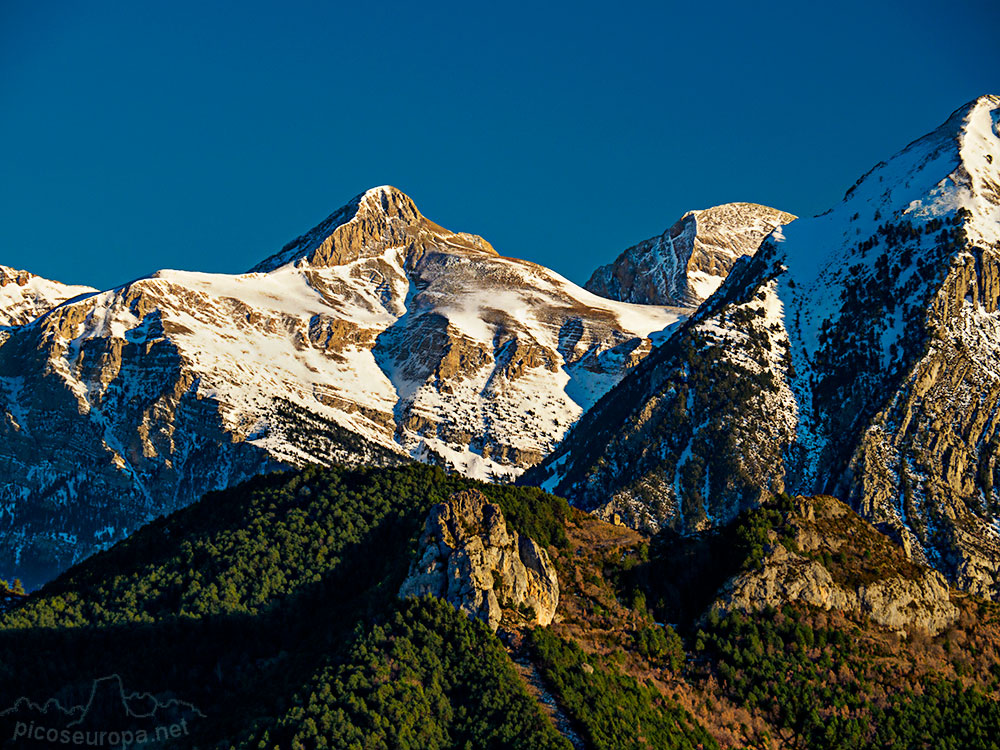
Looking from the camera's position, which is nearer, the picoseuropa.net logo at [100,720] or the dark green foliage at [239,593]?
the picoseuropa.net logo at [100,720]

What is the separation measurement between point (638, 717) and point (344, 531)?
4532 centimetres

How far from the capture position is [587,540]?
436 feet

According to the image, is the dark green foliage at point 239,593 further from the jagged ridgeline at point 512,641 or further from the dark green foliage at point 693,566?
the dark green foliage at point 693,566

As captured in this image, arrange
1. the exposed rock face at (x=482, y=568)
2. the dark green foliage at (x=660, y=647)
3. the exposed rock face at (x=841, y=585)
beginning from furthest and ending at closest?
the exposed rock face at (x=841, y=585) < the exposed rock face at (x=482, y=568) < the dark green foliage at (x=660, y=647)

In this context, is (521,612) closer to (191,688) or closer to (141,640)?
(191,688)

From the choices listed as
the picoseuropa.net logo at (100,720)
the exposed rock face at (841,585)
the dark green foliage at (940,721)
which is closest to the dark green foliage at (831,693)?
the dark green foliage at (940,721)

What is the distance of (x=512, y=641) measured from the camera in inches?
4252

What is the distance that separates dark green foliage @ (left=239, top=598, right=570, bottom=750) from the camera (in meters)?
94.4

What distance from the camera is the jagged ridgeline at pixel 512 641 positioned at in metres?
99.2

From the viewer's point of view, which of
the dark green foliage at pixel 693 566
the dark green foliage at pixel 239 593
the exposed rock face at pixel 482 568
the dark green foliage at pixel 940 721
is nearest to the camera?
the dark green foliage at pixel 940 721

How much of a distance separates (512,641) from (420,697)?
34.1 ft

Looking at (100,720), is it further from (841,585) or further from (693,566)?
(841,585)

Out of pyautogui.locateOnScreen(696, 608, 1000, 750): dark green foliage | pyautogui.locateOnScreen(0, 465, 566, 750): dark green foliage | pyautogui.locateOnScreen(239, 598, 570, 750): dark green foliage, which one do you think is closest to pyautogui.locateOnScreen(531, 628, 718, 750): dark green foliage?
pyautogui.locateOnScreen(239, 598, 570, 750): dark green foliage

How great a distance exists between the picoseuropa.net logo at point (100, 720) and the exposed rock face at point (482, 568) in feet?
64.7
